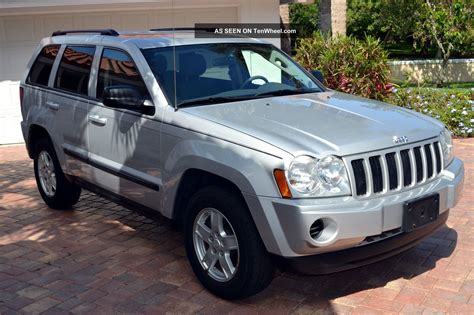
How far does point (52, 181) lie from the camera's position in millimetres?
6430

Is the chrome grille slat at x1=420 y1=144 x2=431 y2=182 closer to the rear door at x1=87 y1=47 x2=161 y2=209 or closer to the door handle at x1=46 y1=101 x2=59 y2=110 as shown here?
the rear door at x1=87 y1=47 x2=161 y2=209

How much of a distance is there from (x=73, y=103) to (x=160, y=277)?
2.04m

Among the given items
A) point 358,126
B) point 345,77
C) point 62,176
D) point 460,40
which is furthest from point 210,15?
point 460,40

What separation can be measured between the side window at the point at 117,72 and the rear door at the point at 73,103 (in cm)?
22

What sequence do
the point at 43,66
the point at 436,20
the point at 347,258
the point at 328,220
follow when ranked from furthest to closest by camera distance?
the point at 436,20 < the point at 43,66 < the point at 347,258 < the point at 328,220

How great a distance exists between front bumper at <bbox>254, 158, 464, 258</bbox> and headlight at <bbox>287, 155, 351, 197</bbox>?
6 cm

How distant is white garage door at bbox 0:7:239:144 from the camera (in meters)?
11.6

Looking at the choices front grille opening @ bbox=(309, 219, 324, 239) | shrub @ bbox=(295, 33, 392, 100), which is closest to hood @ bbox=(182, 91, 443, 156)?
front grille opening @ bbox=(309, 219, 324, 239)

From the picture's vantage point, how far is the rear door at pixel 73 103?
17.9ft

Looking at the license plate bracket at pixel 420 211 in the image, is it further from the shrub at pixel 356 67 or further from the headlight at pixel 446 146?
the shrub at pixel 356 67

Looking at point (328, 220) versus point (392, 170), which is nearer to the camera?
point (328, 220)

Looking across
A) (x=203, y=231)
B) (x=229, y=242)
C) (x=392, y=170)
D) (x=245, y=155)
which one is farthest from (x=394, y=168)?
(x=203, y=231)

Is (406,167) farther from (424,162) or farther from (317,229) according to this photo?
(317,229)

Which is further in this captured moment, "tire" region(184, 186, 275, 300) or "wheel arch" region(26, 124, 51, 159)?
"wheel arch" region(26, 124, 51, 159)
